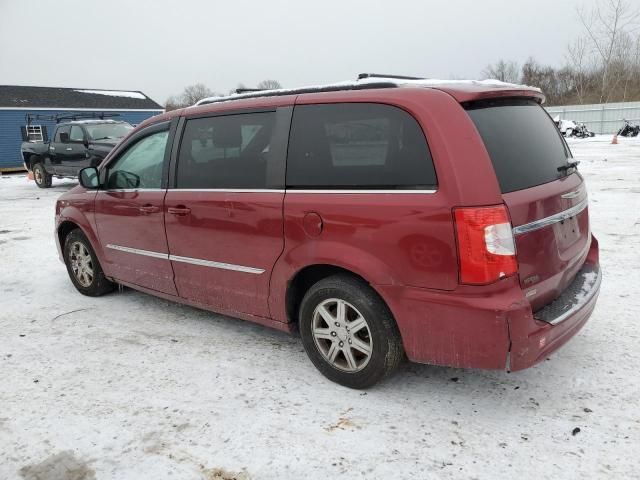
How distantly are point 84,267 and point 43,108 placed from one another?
2870 centimetres

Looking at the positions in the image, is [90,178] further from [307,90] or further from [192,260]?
[307,90]

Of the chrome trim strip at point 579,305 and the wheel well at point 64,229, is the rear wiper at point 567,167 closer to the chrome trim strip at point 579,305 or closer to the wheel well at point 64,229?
the chrome trim strip at point 579,305

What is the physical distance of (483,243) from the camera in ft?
8.18

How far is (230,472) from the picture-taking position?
2449mm

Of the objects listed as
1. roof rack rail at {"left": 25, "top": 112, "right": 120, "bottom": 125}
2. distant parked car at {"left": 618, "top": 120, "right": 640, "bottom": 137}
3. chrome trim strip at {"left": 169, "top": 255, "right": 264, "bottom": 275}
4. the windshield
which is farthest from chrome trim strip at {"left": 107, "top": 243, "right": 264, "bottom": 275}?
distant parked car at {"left": 618, "top": 120, "right": 640, "bottom": 137}

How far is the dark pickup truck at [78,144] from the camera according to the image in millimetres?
13812

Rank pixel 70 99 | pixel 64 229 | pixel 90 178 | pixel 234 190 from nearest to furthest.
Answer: pixel 234 190 → pixel 90 178 → pixel 64 229 → pixel 70 99

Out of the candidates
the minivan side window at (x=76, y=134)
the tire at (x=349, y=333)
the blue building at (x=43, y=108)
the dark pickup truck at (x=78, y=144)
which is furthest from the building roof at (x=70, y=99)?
the tire at (x=349, y=333)

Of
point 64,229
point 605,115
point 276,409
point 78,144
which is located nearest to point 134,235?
point 64,229

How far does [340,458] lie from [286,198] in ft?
4.94

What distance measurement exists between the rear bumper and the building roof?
31781 mm

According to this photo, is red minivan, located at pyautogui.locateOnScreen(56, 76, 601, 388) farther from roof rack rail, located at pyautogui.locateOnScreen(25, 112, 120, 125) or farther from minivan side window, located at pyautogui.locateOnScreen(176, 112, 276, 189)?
roof rack rail, located at pyautogui.locateOnScreen(25, 112, 120, 125)

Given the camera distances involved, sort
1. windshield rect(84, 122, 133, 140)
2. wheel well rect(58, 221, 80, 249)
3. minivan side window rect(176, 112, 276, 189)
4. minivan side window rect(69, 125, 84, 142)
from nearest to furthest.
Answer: minivan side window rect(176, 112, 276, 189)
wheel well rect(58, 221, 80, 249)
windshield rect(84, 122, 133, 140)
minivan side window rect(69, 125, 84, 142)

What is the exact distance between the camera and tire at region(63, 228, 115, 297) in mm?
5004
